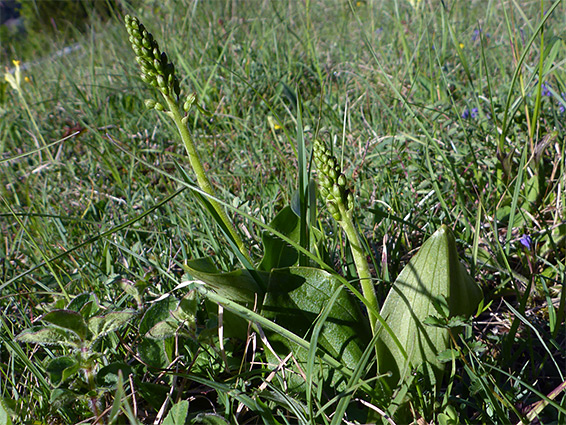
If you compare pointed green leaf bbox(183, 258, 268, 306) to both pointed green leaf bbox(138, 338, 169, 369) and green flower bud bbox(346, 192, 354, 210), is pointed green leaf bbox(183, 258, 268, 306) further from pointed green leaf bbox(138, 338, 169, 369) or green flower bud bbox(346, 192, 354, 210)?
green flower bud bbox(346, 192, 354, 210)

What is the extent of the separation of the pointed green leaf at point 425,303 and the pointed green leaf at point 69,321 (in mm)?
727

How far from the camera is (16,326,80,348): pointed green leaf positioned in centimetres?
117

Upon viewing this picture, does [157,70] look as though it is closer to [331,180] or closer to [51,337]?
[331,180]

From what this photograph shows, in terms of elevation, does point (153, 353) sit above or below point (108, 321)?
below

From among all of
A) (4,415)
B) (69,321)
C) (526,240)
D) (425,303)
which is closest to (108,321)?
(69,321)

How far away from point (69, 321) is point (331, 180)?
0.73m

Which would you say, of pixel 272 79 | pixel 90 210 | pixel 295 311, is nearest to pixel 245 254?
pixel 295 311

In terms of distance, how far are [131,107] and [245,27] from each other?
1.64m

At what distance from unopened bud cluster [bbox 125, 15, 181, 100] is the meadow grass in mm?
199

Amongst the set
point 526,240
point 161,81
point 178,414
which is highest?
point 161,81

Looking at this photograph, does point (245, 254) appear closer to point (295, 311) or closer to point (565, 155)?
point (295, 311)

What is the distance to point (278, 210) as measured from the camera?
A: 218cm

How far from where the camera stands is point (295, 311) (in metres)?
1.25

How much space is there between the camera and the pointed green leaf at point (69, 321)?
1.15m
